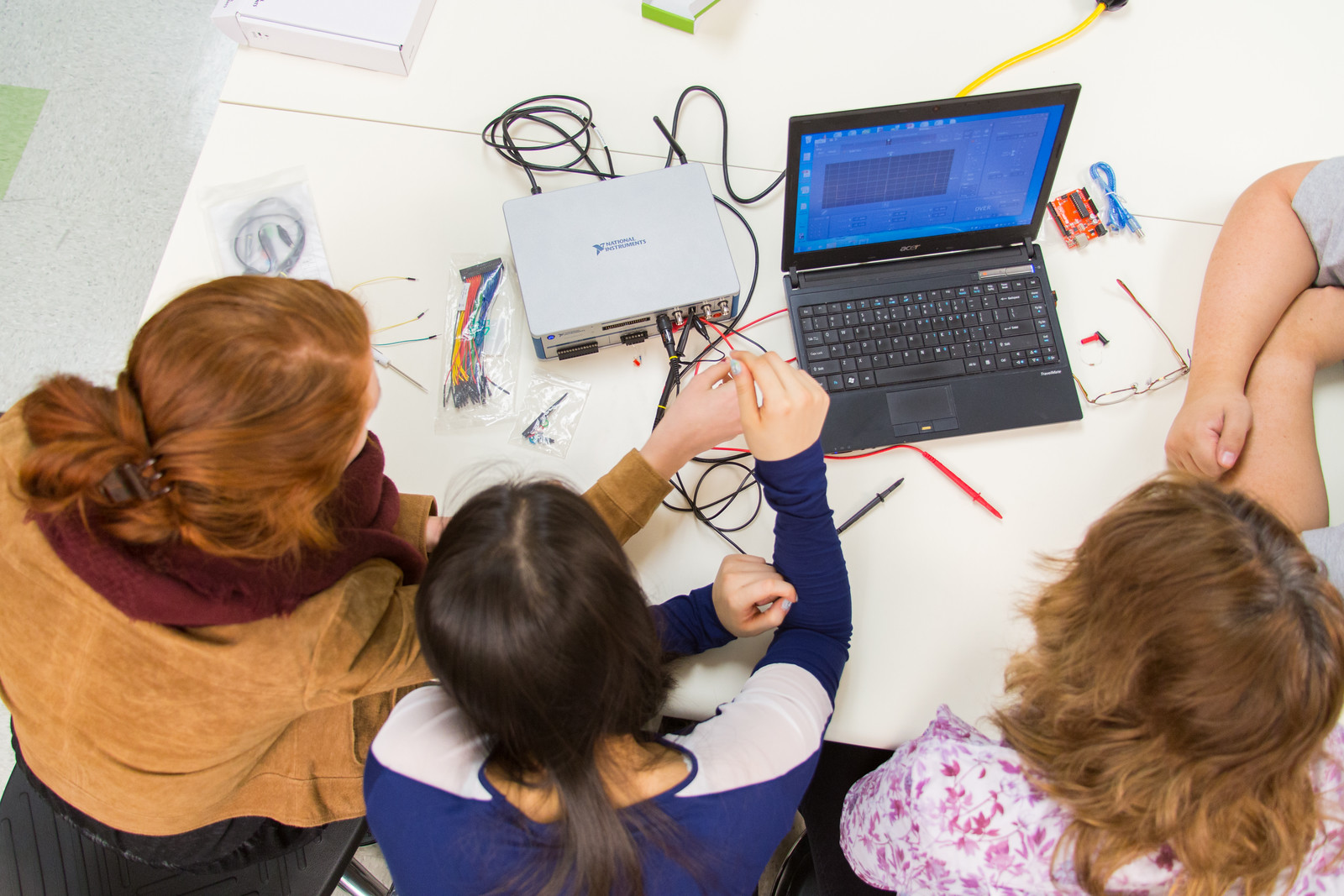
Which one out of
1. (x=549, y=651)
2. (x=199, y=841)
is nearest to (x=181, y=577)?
(x=549, y=651)

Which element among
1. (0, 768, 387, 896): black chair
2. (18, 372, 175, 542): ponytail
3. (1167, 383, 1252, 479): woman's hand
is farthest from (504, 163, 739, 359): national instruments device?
(0, 768, 387, 896): black chair

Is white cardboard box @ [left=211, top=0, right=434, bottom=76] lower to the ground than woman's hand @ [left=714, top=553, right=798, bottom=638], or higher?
higher

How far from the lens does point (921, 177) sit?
36.3 inches

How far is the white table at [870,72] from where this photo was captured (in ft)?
3.61

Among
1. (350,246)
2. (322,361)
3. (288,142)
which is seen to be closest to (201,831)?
(322,361)

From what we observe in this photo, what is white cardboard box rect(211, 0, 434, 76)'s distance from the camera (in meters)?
1.09

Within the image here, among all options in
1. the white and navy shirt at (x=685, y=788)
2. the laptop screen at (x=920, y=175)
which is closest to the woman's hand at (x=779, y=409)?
the white and navy shirt at (x=685, y=788)

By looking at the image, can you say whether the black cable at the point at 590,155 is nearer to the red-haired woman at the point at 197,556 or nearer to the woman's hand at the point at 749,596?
the woman's hand at the point at 749,596

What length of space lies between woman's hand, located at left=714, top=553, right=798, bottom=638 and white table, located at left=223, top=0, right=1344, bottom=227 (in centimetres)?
57

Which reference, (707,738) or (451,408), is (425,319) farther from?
(707,738)

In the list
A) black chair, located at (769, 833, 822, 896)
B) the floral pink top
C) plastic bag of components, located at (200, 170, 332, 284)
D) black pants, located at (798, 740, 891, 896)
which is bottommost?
black chair, located at (769, 833, 822, 896)

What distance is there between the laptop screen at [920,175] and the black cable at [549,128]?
13.3 inches

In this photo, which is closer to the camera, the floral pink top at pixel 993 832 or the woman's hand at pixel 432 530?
the floral pink top at pixel 993 832

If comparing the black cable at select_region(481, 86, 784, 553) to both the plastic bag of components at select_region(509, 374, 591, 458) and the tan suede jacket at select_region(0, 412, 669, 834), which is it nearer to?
the plastic bag of components at select_region(509, 374, 591, 458)
